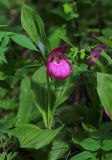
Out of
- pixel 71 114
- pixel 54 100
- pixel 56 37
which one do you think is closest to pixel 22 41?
pixel 54 100

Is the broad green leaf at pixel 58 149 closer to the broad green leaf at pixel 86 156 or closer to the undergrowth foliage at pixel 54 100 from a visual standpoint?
the undergrowth foliage at pixel 54 100

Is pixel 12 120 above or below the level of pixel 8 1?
below

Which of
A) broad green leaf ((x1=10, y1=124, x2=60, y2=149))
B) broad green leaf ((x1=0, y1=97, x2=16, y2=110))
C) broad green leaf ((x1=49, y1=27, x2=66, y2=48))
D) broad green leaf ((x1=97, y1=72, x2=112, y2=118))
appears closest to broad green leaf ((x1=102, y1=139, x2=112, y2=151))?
broad green leaf ((x1=97, y1=72, x2=112, y2=118))

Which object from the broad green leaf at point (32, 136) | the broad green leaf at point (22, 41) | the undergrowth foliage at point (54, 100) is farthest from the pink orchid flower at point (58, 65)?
Answer: the broad green leaf at point (32, 136)

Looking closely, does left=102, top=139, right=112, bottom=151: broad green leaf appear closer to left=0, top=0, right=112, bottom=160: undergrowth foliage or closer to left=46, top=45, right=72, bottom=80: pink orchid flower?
left=0, top=0, right=112, bottom=160: undergrowth foliage

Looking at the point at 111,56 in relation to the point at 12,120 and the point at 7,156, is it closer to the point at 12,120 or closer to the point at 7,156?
the point at 12,120

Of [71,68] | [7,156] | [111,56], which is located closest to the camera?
[7,156]

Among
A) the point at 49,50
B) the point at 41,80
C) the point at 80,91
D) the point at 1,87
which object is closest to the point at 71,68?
the point at 49,50
